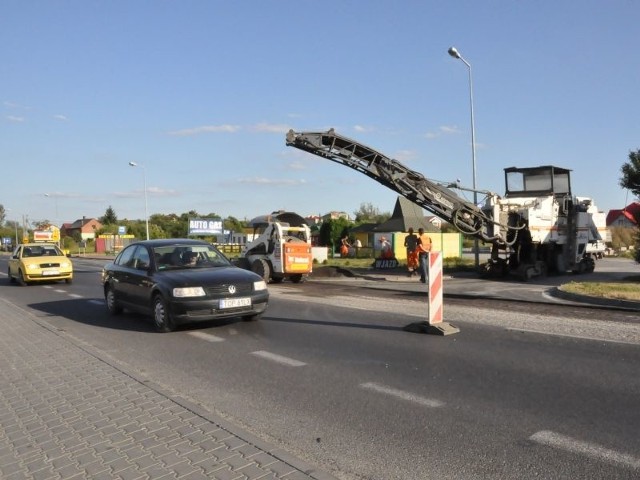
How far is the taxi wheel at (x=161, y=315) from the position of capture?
8.91 meters

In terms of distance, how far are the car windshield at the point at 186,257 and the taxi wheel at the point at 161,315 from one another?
0.72 m

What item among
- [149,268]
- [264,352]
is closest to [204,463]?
[264,352]

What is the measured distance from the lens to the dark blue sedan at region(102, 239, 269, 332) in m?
8.77

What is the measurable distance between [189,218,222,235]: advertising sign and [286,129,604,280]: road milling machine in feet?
112

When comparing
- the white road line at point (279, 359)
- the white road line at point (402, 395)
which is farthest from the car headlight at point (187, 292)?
the white road line at point (402, 395)

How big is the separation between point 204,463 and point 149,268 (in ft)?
21.2

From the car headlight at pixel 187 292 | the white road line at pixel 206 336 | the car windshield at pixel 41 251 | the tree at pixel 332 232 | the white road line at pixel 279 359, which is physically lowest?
the white road line at pixel 279 359

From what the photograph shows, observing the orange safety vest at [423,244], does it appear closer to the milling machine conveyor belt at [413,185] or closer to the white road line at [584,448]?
the milling machine conveyor belt at [413,185]

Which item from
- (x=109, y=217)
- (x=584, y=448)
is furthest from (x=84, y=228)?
(x=584, y=448)

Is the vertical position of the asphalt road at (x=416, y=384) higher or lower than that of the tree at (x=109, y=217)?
lower

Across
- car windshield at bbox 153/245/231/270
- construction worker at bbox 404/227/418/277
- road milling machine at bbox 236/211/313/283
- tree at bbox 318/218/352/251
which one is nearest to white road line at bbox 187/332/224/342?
car windshield at bbox 153/245/231/270

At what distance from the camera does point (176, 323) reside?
8.86m

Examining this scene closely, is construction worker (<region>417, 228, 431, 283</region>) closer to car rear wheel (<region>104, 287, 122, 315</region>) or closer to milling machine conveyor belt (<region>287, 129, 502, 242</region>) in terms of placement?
milling machine conveyor belt (<region>287, 129, 502, 242</region>)

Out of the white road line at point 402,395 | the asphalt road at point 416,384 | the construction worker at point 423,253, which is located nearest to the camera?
the asphalt road at point 416,384
